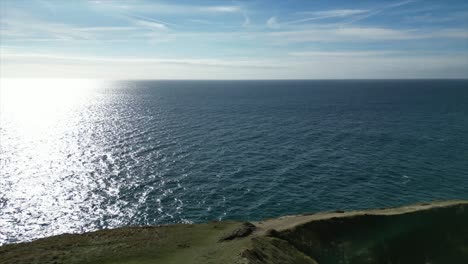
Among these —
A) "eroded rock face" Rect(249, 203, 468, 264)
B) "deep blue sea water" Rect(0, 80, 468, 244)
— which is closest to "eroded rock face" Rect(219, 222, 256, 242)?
"eroded rock face" Rect(249, 203, 468, 264)

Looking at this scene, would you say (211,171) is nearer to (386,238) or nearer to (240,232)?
(240,232)

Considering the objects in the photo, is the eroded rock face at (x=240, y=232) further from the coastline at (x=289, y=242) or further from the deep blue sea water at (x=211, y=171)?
the deep blue sea water at (x=211, y=171)

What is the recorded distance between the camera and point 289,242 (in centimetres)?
4353

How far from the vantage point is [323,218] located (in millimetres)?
47094

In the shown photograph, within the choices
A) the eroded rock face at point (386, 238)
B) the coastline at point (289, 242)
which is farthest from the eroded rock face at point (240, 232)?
the eroded rock face at point (386, 238)

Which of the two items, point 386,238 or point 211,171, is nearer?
point 386,238

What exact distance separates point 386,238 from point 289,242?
14018mm

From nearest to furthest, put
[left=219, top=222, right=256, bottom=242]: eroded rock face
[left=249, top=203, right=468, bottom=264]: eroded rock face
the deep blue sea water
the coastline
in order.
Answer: the coastline
[left=249, top=203, right=468, bottom=264]: eroded rock face
[left=219, top=222, right=256, bottom=242]: eroded rock face
the deep blue sea water

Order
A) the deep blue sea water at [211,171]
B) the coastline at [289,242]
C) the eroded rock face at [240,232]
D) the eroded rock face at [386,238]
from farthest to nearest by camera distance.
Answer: the deep blue sea water at [211,171]
the eroded rock face at [240,232]
the eroded rock face at [386,238]
the coastline at [289,242]

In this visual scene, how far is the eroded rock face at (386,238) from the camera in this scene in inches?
1706

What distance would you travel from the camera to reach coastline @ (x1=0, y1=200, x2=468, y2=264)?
3906cm

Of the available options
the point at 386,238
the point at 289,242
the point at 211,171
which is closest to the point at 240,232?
the point at 289,242

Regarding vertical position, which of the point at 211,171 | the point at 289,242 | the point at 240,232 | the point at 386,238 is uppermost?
the point at 240,232

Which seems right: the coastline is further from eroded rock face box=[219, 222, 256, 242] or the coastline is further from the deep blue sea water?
the deep blue sea water
